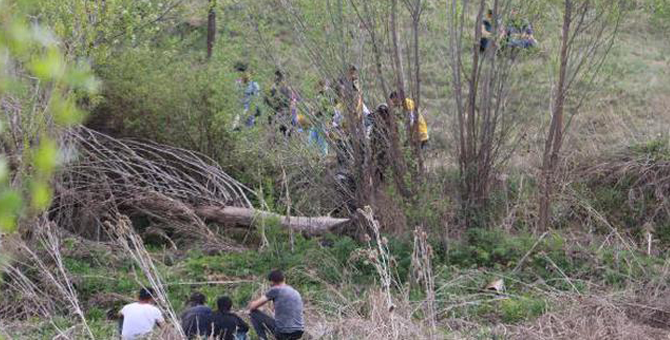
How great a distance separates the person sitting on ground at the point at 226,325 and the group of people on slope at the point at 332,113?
15.2 feet

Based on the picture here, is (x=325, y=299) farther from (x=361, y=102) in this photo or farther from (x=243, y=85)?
(x=243, y=85)

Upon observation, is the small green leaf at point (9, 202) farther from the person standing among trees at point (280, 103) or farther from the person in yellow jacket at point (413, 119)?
the person standing among trees at point (280, 103)

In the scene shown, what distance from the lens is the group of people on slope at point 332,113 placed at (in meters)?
14.4

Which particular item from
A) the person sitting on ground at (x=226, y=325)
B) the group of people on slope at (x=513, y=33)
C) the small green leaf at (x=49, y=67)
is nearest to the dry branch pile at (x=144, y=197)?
the group of people on slope at (x=513, y=33)

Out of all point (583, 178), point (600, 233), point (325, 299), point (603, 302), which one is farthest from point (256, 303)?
point (583, 178)

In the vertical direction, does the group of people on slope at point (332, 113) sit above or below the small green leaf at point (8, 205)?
below

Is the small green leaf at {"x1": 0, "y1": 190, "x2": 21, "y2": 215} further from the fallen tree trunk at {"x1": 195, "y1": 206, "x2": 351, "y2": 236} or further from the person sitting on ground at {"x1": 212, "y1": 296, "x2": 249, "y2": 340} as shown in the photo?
the fallen tree trunk at {"x1": 195, "y1": 206, "x2": 351, "y2": 236}

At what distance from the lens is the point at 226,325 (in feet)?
34.0

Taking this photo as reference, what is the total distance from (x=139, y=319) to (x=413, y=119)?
18.7 ft

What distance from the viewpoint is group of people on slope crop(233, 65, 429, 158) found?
14.4 meters

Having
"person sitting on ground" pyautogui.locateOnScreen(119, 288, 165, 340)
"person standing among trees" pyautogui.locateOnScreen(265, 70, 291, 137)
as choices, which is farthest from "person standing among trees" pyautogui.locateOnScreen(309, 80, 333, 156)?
"person sitting on ground" pyautogui.locateOnScreen(119, 288, 165, 340)

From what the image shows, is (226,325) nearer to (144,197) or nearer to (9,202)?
(144,197)

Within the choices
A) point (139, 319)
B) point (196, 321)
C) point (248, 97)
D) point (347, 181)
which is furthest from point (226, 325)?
point (248, 97)

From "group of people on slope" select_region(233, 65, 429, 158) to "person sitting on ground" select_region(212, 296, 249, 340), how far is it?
Answer: 183 inches
